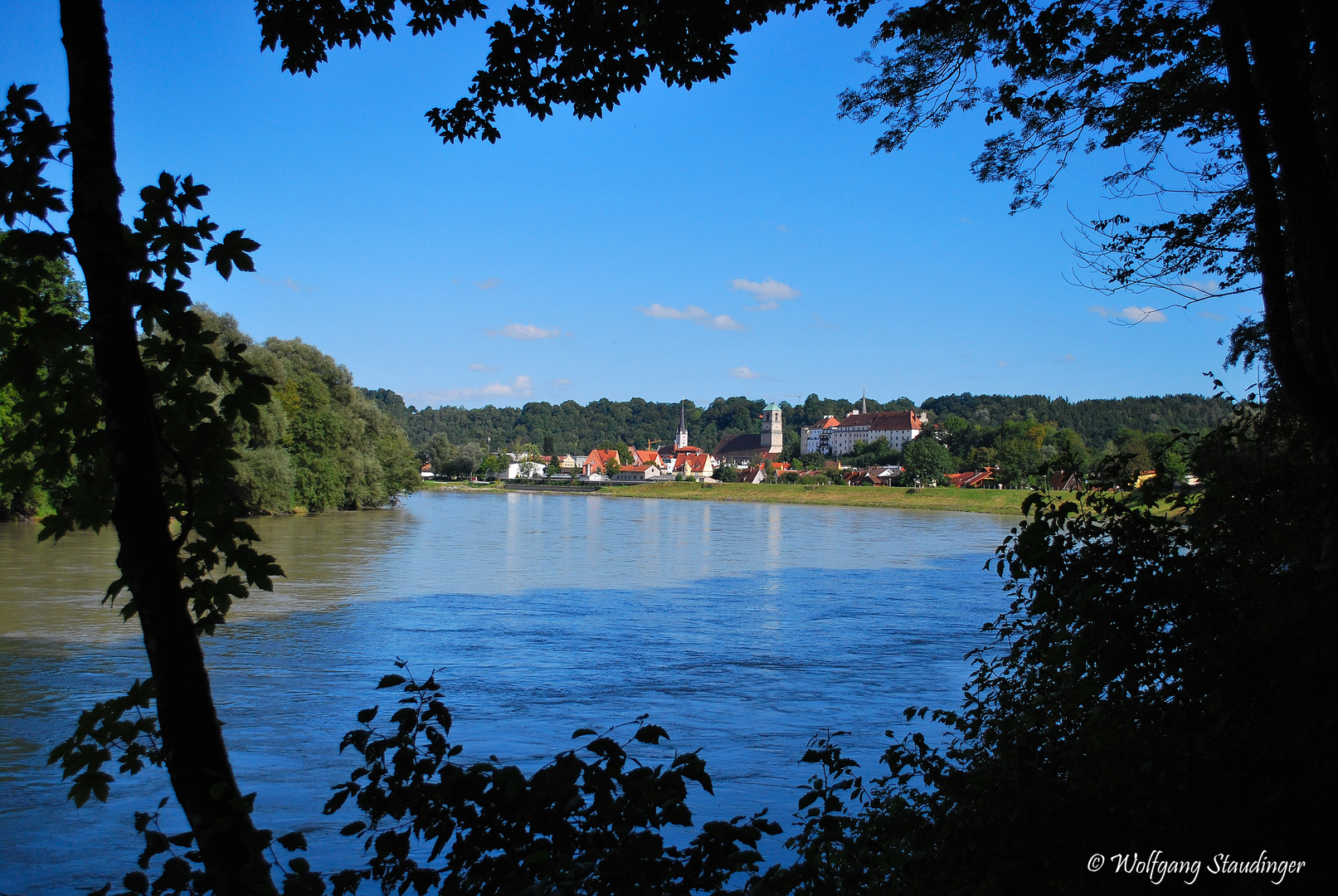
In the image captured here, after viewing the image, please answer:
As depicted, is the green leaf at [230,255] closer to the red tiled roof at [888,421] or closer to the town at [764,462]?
the town at [764,462]

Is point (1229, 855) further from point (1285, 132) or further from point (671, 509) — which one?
point (671, 509)

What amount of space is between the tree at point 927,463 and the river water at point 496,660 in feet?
188

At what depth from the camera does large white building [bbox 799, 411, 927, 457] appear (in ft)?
463

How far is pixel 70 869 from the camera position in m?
5.17

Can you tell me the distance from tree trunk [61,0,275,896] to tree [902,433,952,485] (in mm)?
80276

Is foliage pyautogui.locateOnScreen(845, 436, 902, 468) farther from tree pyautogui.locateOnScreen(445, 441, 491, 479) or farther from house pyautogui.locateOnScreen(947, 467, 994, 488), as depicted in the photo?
tree pyautogui.locateOnScreen(445, 441, 491, 479)

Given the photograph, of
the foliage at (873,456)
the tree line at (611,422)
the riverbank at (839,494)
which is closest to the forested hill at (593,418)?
the tree line at (611,422)

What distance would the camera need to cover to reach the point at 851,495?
68.9 metres

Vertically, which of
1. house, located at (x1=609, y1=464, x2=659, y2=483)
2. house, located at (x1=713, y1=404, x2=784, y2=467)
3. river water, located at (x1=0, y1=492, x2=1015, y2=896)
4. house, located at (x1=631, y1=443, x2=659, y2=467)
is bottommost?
river water, located at (x1=0, y1=492, x2=1015, y2=896)

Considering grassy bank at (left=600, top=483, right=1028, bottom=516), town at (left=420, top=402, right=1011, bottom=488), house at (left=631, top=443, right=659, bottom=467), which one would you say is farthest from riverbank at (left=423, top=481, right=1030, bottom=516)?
house at (left=631, top=443, right=659, bottom=467)

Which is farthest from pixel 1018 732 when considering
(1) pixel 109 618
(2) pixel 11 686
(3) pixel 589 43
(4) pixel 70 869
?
(1) pixel 109 618

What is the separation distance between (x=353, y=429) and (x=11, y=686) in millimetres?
34681

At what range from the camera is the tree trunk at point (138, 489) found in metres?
1.89

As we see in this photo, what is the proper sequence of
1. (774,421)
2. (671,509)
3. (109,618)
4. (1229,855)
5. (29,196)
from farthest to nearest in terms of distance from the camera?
(774,421) < (671,509) < (109,618) < (1229,855) < (29,196)
